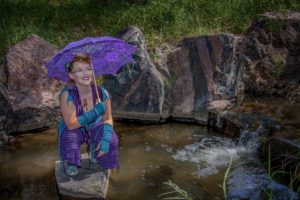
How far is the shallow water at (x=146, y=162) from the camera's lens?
16.2ft

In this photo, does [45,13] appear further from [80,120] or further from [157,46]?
[80,120]

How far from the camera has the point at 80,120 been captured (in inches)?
175

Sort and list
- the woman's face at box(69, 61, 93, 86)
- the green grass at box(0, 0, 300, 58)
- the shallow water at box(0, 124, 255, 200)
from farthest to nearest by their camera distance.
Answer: the green grass at box(0, 0, 300, 58) → the shallow water at box(0, 124, 255, 200) → the woman's face at box(69, 61, 93, 86)

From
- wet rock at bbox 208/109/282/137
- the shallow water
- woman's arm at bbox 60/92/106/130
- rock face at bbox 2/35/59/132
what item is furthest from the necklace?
wet rock at bbox 208/109/282/137

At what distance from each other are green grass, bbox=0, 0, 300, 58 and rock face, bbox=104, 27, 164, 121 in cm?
113

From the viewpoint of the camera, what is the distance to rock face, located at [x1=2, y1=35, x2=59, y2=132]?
266 inches

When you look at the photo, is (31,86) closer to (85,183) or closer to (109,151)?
(109,151)

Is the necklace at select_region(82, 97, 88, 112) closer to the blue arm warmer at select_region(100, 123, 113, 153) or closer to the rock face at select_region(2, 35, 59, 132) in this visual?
the blue arm warmer at select_region(100, 123, 113, 153)

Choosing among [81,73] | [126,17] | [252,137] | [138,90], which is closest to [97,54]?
[81,73]

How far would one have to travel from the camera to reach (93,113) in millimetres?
4387

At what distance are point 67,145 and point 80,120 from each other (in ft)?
1.29

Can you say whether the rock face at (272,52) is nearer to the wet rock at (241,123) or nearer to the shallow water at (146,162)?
the wet rock at (241,123)

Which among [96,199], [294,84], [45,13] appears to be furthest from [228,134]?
[45,13]

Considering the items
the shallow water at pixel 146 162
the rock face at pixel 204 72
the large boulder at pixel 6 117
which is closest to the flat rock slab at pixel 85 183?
the shallow water at pixel 146 162
